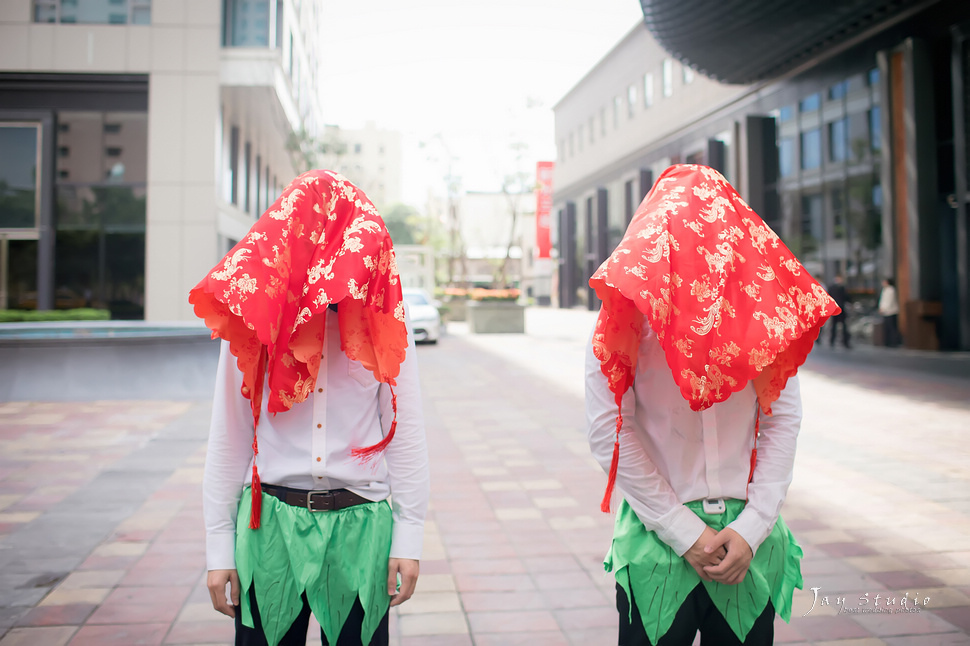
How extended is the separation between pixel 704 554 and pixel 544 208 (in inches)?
1663

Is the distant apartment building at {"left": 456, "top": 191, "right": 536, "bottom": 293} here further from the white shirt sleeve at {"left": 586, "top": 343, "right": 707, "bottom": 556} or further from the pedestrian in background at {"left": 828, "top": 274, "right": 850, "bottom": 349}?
the white shirt sleeve at {"left": 586, "top": 343, "right": 707, "bottom": 556}

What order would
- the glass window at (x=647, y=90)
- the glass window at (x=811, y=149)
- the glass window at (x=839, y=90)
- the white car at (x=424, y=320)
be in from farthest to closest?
the glass window at (x=647, y=90), the glass window at (x=811, y=149), the white car at (x=424, y=320), the glass window at (x=839, y=90)

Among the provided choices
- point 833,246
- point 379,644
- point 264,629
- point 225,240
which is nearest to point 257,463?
point 264,629

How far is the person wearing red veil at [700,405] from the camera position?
5.69 ft

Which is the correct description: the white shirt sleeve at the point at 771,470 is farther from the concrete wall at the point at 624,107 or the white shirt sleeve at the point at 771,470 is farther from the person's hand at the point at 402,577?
the concrete wall at the point at 624,107

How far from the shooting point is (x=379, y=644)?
1.99 m

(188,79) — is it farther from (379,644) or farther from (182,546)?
(379,644)

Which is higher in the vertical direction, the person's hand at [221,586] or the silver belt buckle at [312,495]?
the silver belt buckle at [312,495]

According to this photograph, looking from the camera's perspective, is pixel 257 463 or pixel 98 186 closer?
pixel 257 463

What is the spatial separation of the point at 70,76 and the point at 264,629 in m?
23.6

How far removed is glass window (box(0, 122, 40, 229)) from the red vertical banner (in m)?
25.8

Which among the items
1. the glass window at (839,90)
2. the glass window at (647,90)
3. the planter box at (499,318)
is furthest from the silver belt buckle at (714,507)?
the glass window at (647,90)

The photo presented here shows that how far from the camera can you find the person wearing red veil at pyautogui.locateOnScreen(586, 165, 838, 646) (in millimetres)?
1734

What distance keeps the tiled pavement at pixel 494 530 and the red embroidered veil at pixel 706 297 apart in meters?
1.86
